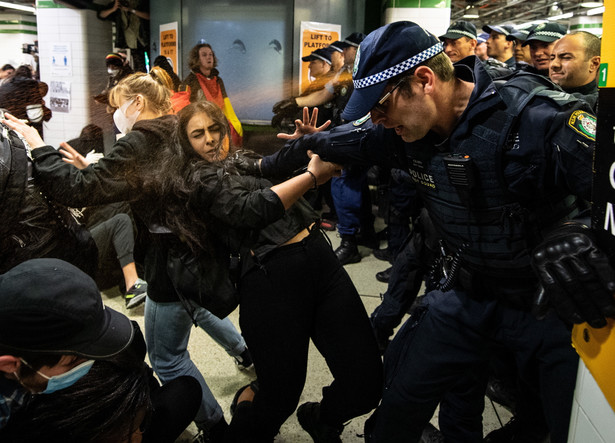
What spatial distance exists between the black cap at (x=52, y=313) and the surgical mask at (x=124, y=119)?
675 millimetres

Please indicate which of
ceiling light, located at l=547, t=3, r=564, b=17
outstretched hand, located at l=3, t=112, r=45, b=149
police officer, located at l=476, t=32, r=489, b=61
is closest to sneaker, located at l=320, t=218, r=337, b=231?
police officer, located at l=476, t=32, r=489, b=61

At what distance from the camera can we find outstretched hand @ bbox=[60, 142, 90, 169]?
4.43 feet

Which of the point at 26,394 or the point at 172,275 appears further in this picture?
the point at 172,275

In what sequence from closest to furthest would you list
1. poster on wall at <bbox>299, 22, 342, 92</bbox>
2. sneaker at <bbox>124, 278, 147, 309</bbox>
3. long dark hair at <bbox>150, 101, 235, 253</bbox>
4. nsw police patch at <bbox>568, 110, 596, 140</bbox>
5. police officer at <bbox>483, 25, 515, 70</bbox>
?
nsw police patch at <bbox>568, 110, 596, 140</bbox>
long dark hair at <bbox>150, 101, 235, 253</bbox>
sneaker at <bbox>124, 278, 147, 309</bbox>
police officer at <bbox>483, 25, 515, 70</bbox>
poster on wall at <bbox>299, 22, 342, 92</bbox>

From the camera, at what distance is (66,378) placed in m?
0.94

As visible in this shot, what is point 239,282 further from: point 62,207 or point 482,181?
point 482,181

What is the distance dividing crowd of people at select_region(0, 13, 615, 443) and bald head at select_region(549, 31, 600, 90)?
1651 millimetres

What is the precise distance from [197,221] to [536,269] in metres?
1.03

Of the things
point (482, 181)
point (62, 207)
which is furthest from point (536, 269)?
point (62, 207)

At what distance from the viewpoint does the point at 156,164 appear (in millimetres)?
1525

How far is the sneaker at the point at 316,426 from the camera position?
1762 mm

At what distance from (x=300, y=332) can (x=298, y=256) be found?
263 millimetres

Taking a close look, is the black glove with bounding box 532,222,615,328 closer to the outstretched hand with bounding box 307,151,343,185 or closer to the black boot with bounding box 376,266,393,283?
the outstretched hand with bounding box 307,151,343,185

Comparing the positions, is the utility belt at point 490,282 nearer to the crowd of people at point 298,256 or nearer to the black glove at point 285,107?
the crowd of people at point 298,256
